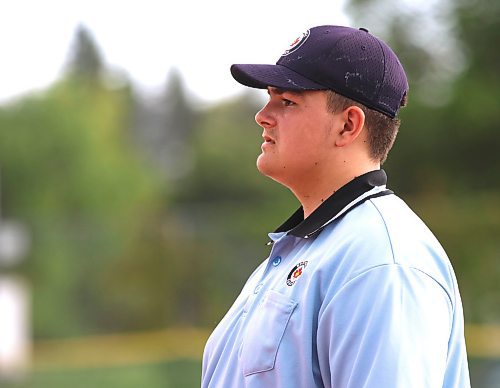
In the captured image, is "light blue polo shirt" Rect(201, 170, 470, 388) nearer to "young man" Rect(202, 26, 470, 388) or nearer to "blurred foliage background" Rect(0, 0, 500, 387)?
"young man" Rect(202, 26, 470, 388)

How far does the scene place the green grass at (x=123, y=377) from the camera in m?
13.5

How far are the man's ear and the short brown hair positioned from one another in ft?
0.03

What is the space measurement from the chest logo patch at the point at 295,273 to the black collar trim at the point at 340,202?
0.08m

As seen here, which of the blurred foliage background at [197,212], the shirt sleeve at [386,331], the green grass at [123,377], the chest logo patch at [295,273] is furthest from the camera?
the green grass at [123,377]

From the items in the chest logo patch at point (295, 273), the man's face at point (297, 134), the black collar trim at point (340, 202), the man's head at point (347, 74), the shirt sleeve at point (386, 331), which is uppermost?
the man's head at point (347, 74)

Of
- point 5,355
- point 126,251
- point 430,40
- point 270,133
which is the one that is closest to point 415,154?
point 430,40

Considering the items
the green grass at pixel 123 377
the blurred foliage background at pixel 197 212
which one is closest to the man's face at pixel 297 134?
the blurred foliage background at pixel 197 212

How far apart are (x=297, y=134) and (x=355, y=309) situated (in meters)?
0.40

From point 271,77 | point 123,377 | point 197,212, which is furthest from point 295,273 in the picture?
point 197,212

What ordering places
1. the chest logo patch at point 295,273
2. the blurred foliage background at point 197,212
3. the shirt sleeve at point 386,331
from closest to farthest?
the shirt sleeve at point 386,331, the chest logo patch at point 295,273, the blurred foliage background at point 197,212

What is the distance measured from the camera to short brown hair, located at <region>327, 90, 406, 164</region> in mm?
1873

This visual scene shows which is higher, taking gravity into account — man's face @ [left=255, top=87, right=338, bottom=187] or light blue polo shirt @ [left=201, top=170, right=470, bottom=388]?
man's face @ [left=255, top=87, right=338, bottom=187]

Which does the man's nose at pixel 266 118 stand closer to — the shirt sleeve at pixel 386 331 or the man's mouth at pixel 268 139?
the man's mouth at pixel 268 139

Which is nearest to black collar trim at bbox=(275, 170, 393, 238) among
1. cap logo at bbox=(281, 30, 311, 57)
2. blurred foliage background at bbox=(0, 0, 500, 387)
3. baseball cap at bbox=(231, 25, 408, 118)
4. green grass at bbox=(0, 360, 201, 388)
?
baseball cap at bbox=(231, 25, 408, 118)
